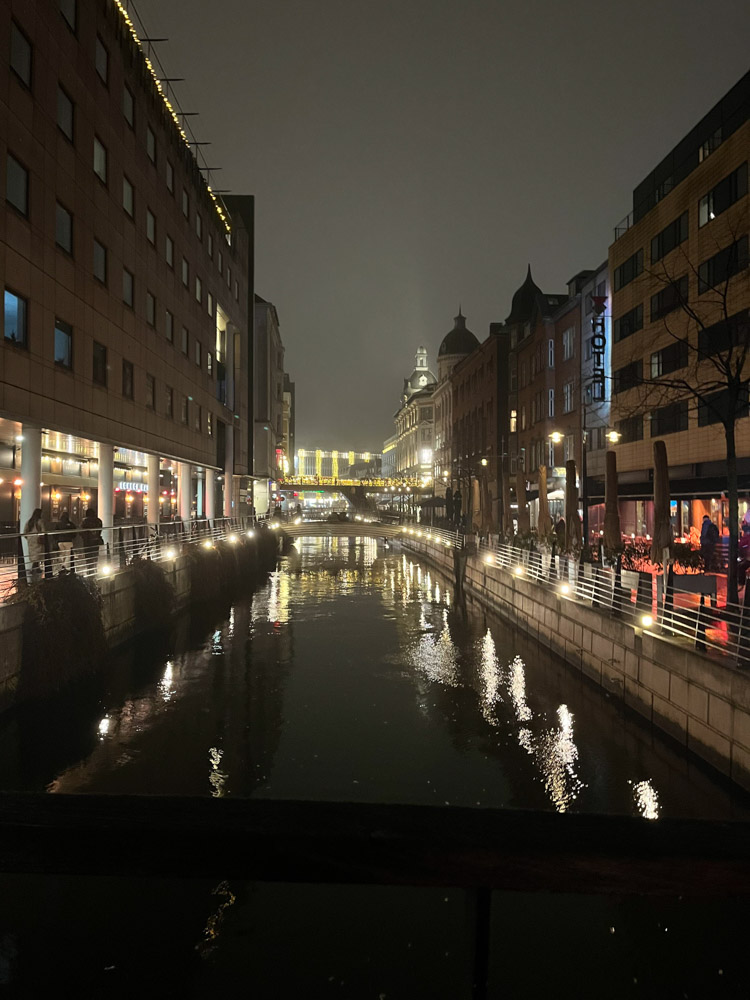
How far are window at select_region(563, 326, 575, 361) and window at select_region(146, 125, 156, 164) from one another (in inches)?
1121

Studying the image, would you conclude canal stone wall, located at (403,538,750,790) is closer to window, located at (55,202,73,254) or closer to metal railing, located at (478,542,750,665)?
metal railing, located at (478,542,750,665)

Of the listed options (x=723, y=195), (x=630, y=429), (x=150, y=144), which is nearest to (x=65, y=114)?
(x=150, y=144)

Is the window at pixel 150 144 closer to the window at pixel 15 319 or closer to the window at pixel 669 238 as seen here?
the window at pixel 15 319

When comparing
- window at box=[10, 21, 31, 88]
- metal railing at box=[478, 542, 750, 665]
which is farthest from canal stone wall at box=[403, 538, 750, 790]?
window at box=[10, 21, 31, 88]

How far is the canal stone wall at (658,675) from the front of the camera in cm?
1060

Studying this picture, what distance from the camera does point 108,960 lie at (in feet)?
22.4

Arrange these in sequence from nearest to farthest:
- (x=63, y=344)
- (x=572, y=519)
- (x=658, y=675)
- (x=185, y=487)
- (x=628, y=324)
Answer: (x=658, y=675), (x=63, y=344), (x=572, y=519), (x=628, y=324), (x=185, y=487)

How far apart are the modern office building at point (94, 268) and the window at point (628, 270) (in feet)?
78.6

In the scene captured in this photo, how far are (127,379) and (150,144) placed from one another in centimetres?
1152

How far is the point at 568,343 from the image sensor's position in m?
51.3

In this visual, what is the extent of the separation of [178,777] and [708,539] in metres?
17.6

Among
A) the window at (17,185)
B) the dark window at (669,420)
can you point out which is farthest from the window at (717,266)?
the window at (17,185)

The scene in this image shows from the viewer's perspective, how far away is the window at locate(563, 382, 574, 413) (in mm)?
50125

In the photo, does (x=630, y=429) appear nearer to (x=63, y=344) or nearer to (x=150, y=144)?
(x=150, y=144)
